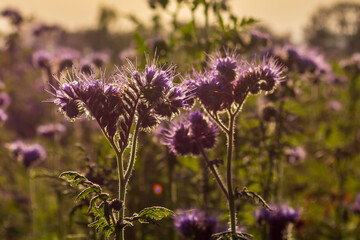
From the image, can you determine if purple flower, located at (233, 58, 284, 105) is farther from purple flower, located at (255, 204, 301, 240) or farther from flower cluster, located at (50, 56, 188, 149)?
purple flower, located at (255, 204, 301, 240)

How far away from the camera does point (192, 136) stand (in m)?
3.17

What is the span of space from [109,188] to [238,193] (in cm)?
134

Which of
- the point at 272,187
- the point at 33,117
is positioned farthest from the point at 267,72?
the point at 33,117

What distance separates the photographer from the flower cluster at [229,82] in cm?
290

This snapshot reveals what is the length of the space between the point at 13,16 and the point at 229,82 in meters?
7.85

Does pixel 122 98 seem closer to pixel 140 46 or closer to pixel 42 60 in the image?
pixel 140 46

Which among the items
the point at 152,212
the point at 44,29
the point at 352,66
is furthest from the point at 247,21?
the point at 44,29

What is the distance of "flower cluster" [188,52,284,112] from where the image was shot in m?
2.90

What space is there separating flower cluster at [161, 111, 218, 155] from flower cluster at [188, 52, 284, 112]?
25 centimetres

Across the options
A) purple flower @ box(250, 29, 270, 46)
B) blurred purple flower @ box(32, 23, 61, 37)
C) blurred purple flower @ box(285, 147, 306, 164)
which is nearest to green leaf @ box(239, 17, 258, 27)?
purple flower @ box(250, 29, 270, 46)

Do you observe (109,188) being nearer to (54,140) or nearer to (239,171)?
(239,171)

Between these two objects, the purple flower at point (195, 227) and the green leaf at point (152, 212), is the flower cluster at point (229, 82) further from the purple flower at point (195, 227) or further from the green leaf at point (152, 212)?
the purple flower at point (195, 227)

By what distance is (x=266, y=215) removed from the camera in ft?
14.1

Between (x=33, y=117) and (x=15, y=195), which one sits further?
(x=33, y=117)
